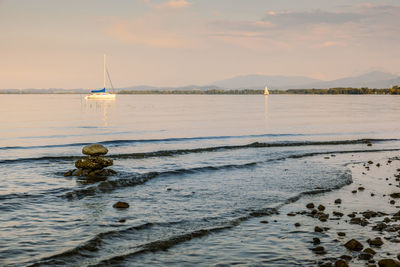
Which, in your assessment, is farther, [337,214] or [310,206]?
[310,206]

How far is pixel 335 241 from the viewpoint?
12.6 m

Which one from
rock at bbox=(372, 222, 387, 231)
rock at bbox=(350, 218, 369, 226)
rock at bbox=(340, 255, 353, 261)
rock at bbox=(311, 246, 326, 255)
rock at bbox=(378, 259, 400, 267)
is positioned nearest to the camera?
rock at bbox=(378, 259, 400, 267)

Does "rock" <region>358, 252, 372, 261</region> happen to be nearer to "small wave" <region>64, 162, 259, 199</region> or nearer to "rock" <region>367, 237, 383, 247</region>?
"rock" <region>367, 237, 383, 247</region>

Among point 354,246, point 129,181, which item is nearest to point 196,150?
point 129,181

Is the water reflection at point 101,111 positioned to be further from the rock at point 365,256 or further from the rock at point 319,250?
the rock at point 365,256

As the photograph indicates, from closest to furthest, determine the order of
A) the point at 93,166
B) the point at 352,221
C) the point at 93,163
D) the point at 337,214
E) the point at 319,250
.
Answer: the point at 319,250 → the point at 352,221 → the point at 337,214 → the point at 93,166 → the point at 93,163

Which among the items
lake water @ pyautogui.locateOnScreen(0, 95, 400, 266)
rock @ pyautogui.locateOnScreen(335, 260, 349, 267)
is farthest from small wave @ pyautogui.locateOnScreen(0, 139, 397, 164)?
rock @ pyautogui.locateOnScreen(335, 260, 349, 267)

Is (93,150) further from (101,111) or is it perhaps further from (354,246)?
(101,111)

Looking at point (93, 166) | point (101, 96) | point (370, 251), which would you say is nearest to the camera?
point (370, 251)

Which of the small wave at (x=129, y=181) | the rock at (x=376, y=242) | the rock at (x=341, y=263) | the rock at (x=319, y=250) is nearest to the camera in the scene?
the rock at (x=341, y=263)

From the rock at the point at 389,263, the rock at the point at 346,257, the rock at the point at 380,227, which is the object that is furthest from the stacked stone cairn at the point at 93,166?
the rock at the point at 389,263

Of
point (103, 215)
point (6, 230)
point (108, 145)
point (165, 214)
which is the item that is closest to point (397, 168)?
point (165, 214)

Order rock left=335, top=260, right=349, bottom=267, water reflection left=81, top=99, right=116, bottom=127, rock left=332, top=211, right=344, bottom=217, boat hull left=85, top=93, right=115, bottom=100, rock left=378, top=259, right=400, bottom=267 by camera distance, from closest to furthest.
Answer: rock left=378, top=259, right=400, bottom=267 → rock left=335, top=260, right=349, bottom=267 → rock left=332, top=211, right=344, bottom=217 → water reflection left=81, top=99, right=116, bottom=127 → boat hull left=85, top=93, right=115, bottom=100

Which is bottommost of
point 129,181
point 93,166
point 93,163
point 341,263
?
point 129,181
